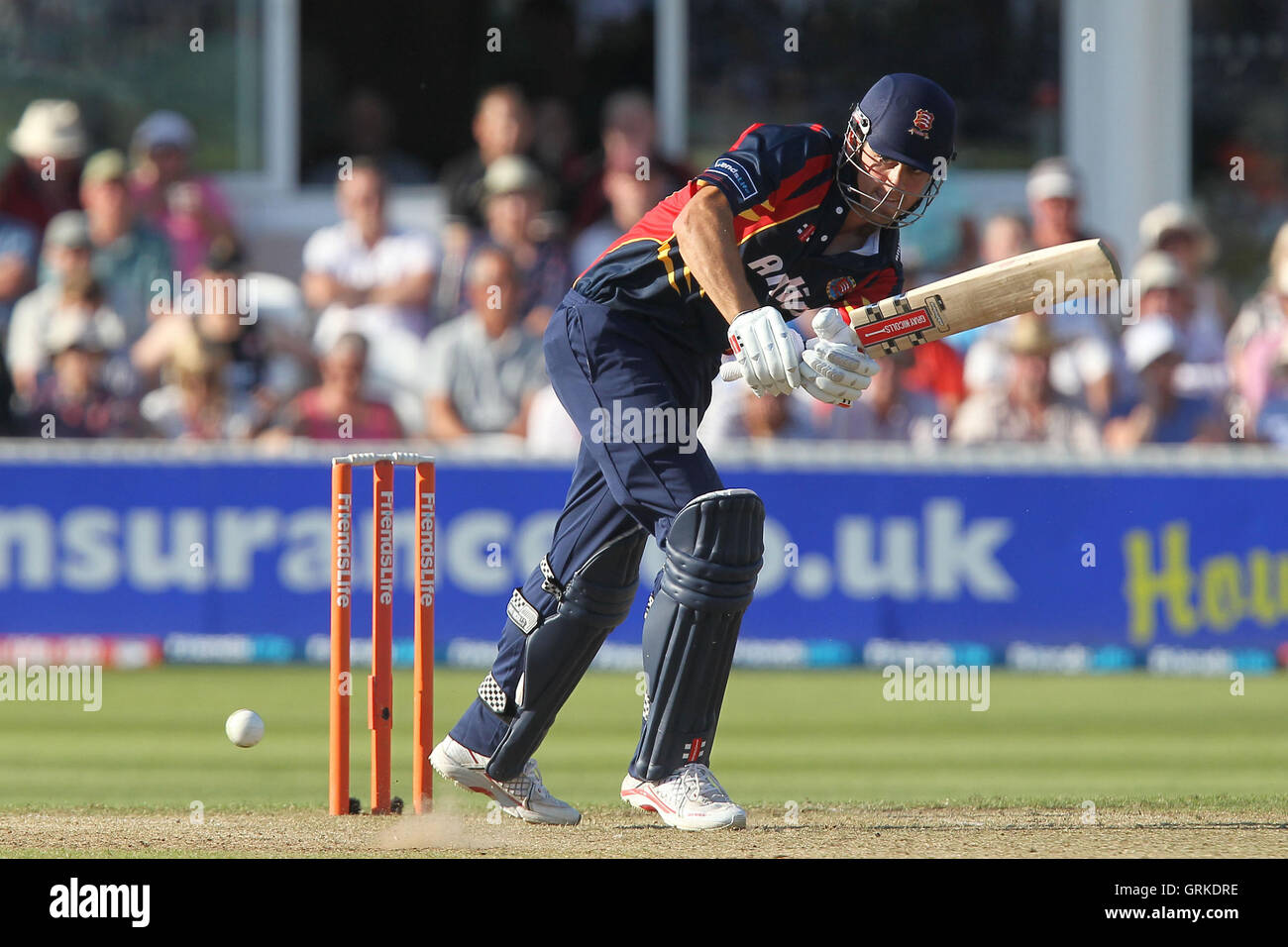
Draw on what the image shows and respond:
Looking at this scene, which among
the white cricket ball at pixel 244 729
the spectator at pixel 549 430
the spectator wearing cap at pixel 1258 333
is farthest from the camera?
the spectator wearing cap at pixel 1258 333

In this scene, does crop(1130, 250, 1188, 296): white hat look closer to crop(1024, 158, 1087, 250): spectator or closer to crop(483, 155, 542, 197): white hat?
crop(1024, 158, 1087, 250): spectator

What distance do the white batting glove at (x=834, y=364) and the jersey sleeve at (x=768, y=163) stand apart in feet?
1.19

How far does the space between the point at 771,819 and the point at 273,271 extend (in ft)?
26.0

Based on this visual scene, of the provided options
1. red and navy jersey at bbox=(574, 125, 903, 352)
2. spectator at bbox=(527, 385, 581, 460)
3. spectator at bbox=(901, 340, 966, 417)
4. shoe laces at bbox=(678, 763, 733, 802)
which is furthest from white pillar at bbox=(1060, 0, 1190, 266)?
shoe laces at bbox=(678, 763, 733, 802)

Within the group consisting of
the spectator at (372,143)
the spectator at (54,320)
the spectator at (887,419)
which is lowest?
the spectator at (887,419)

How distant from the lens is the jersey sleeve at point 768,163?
4.85 m

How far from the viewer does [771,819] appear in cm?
544

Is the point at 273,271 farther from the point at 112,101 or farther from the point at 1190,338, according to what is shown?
the point at 1190,338

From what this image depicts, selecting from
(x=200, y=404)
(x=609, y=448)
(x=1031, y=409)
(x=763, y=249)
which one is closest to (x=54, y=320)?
(x=200, y=404)

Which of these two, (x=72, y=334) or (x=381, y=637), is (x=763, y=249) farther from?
(x=72, y=334)

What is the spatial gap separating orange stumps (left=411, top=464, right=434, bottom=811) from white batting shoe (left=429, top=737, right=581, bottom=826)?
A: 5 cm

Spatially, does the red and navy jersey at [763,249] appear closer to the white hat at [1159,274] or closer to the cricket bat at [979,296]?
the cricket bat at [979,296]

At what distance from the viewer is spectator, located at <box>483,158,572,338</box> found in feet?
33.9

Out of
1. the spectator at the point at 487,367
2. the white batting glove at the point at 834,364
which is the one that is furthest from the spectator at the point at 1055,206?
the white batting glove at the point at 834,364
